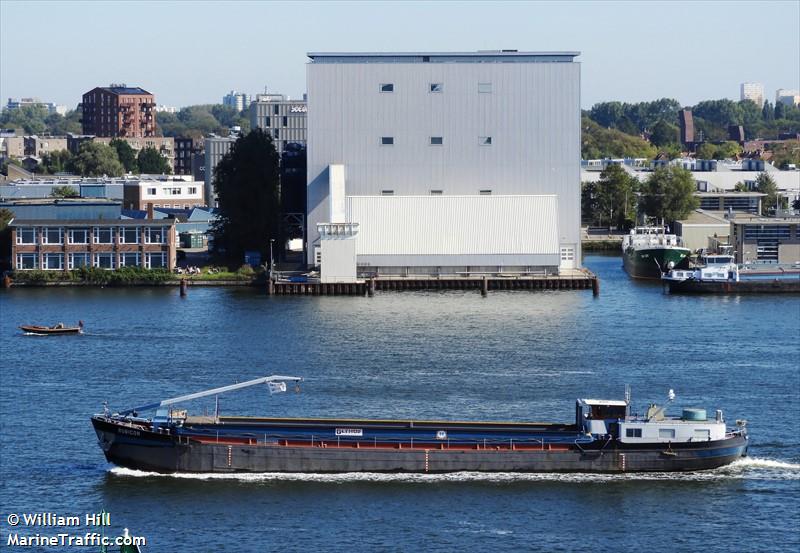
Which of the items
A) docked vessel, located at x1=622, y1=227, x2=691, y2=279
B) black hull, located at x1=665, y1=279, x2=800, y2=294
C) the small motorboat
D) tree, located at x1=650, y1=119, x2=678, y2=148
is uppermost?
tree, located at x1=650, y1=119, x2=678, y2=148

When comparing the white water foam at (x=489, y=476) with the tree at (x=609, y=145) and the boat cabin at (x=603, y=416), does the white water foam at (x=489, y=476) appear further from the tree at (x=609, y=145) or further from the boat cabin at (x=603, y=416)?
the tree at (x=609, y=145)

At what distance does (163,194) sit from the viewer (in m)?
98.7

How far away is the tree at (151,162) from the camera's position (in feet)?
431

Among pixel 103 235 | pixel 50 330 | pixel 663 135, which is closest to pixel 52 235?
pixel 103 235

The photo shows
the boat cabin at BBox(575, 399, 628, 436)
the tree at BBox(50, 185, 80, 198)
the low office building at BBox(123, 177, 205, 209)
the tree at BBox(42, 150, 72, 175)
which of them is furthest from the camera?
the tree at BBox(42, 150, 72, 175)

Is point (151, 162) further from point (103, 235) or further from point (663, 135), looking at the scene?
point (663, 135)

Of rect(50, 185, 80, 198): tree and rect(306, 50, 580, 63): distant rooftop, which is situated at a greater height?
rect(306, 50, 580, 63): distant rooftop

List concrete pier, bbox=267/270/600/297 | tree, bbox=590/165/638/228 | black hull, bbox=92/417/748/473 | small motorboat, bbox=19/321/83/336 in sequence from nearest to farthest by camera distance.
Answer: black hull, bbox=92/417/748/473
small motorboat, bbox=19/321/83/336
concrete pier, bbox=267/270/600/297
tree, bbox=590/165/638/228

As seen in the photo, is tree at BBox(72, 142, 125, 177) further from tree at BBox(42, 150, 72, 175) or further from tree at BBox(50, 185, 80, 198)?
tree at BBox(50, 185, 80, 198)

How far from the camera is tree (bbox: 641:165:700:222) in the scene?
93312 millimetres

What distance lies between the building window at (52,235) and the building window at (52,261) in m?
0.61

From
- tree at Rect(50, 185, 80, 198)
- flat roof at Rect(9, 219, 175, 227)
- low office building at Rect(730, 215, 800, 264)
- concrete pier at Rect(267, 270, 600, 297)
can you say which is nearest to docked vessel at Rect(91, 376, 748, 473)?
concrete pier at Rect(267, 270, 600, 297)

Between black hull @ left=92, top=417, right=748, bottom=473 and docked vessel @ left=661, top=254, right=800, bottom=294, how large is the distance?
35436 mm

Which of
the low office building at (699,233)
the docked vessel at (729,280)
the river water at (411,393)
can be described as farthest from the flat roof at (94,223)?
the low office building at (699,233)
